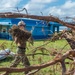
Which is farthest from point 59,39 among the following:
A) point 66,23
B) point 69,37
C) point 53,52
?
point 66,23

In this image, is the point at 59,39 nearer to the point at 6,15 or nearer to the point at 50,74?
the point at 50,74

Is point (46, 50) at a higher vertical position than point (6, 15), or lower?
lower

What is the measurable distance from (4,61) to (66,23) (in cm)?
629

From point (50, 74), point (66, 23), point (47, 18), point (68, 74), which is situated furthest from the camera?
point (50, 74)

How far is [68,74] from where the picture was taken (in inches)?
42.9

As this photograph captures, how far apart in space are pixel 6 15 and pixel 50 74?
2.29 ft

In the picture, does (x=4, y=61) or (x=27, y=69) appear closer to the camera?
(x=27, y=69)

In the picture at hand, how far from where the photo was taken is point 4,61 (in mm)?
7570

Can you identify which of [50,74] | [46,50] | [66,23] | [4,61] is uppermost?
[66,23]

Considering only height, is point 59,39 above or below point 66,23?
below

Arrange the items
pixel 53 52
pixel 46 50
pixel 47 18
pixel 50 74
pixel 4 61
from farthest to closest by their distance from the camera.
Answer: pixel 4 61 < pixel 50 74 < pixel 46 50 < pixel 53 52 < pixel 47 18

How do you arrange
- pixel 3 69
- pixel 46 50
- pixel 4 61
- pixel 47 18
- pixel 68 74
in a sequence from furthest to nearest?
1. pixel 4 61
2. pixel 46 50
3. pixel 47 18
4. pixel 68 74
5. pixel 3 69

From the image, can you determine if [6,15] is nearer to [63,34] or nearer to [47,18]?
[47,18]

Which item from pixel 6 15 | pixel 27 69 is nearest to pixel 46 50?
pixel 6 15
